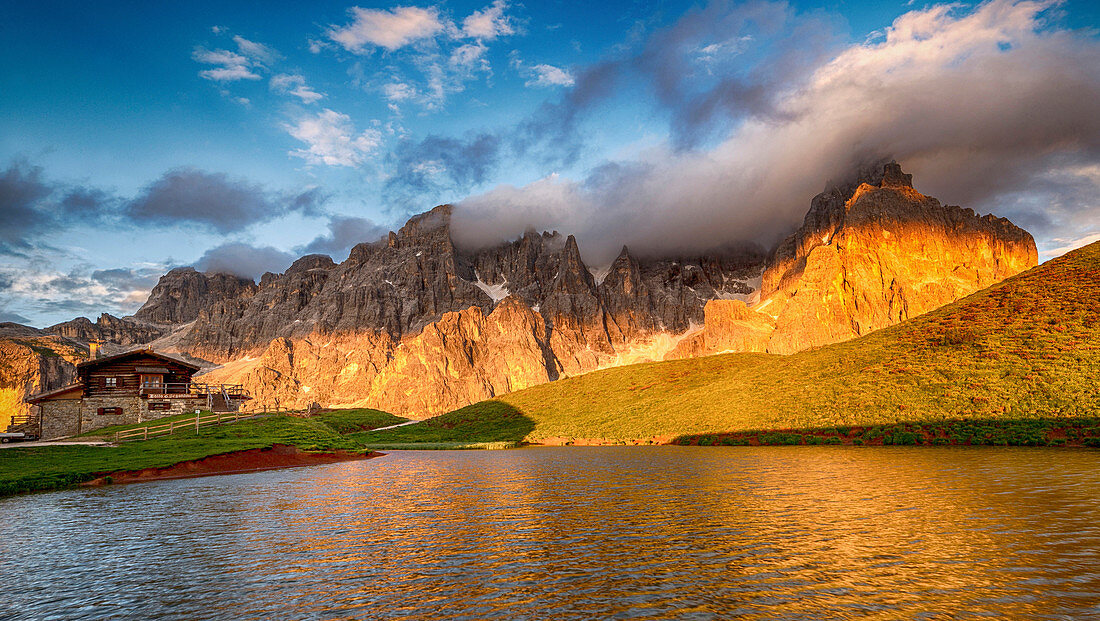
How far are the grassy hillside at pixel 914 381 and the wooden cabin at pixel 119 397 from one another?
31.9 meters

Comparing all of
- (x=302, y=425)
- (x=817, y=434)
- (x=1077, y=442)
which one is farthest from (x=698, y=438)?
(x=302, y=425)

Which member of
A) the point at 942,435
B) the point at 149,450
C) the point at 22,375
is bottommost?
the point at 942,435

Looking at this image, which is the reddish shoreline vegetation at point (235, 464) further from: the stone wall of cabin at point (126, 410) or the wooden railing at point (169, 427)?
the stone wall of cabin at point (126, 410)

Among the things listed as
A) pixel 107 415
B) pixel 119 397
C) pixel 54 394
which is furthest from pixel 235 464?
pixel 54 394

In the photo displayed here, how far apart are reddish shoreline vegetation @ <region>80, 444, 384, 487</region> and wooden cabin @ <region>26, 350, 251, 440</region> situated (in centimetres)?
2834

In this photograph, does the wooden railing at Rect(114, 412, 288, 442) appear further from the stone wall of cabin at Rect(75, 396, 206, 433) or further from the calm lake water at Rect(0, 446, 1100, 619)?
the calm lake water at Rect(0, 446, 1100, 619)

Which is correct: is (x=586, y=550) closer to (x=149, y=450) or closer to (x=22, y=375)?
(x=149, y=450)

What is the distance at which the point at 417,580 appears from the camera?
12836 mm

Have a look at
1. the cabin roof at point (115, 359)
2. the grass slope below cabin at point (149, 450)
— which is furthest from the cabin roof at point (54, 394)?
the grass slope below cabin at point (149, 450)

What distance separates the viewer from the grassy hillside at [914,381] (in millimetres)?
48125

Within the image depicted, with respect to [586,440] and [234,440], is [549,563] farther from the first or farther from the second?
[586,440]

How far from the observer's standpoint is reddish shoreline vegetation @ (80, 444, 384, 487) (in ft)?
109

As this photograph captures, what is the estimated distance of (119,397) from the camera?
212 feet

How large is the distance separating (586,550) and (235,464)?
36.1m
